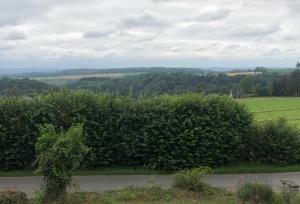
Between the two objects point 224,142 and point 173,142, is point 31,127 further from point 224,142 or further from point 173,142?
point 224,142

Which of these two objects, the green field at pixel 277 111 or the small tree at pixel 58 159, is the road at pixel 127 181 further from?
the green field at pixel 277 111

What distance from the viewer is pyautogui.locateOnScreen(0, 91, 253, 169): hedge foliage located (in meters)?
13.0

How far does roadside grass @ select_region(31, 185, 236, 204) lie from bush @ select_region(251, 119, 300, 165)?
4000 mm

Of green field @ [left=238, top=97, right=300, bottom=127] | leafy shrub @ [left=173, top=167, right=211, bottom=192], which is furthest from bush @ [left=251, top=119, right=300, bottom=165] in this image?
green field @ [left=238, top=97, right=300, bottom=127]

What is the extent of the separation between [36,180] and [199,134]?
4760mm

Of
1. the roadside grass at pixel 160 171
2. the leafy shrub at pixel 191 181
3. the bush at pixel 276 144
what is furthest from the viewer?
the bush at pixel 276 144

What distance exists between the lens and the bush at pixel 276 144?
13.8 metres

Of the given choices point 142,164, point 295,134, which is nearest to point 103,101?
point 142,164

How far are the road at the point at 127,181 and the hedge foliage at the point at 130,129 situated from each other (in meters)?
0.73

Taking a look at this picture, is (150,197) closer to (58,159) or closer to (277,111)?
(58,159)

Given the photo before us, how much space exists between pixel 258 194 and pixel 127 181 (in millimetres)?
4080

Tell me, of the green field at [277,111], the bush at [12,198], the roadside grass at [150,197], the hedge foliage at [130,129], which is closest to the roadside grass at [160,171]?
the hedge foliage at [130,129]

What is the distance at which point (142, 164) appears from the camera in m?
13.5

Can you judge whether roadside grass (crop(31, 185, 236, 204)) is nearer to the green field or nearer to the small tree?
the small tree
